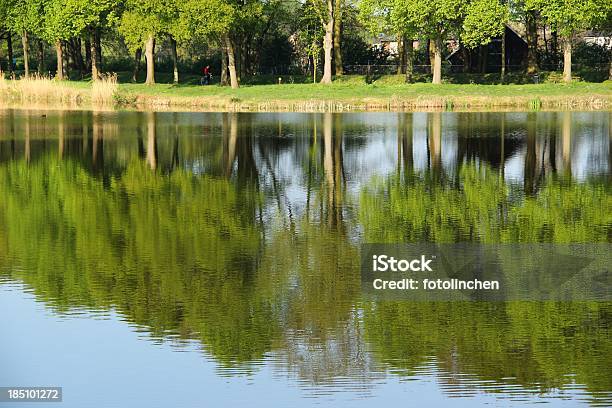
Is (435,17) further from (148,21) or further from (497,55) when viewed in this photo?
(148,21)

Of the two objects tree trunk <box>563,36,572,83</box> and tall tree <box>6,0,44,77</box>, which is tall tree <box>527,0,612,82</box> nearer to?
tree trunk <box>563,36,572,83</box>

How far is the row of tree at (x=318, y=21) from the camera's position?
7044cm

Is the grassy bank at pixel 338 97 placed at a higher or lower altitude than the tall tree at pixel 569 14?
lower

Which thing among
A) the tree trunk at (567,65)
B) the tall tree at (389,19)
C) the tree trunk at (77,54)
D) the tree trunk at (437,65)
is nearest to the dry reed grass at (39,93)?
the tall tree at (389,19)

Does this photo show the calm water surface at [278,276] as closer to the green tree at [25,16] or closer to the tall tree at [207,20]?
the tall tree at [207,20]

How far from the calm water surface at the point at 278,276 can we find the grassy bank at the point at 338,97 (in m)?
25.6

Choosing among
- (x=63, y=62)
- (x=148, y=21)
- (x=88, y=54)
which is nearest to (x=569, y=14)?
(x=148, y=21)

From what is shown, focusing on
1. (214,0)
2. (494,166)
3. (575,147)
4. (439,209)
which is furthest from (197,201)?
(214,0)

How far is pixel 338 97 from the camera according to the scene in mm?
63281

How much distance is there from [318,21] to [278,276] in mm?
69008

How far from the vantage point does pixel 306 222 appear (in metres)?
20.3

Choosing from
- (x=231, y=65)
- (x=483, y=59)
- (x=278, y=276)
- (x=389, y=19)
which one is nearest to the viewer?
(x=278, y=276)

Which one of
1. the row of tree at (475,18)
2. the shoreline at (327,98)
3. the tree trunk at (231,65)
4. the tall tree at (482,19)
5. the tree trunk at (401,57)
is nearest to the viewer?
the shoreline at (327,98)

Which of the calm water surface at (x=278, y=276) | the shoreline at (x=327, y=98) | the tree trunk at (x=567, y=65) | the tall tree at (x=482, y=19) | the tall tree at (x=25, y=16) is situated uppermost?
the tall tree at (x=25, y=16)
